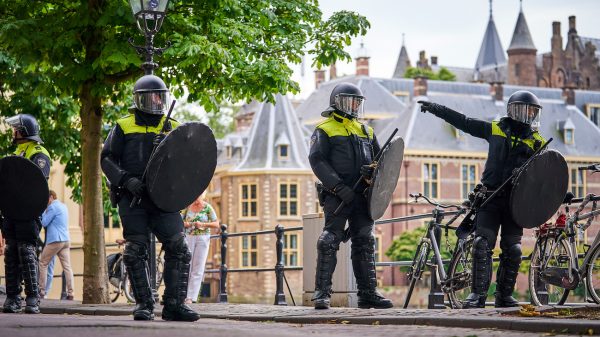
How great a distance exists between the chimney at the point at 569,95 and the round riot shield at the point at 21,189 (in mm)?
74885

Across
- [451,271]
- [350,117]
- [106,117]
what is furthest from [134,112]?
[106,117]

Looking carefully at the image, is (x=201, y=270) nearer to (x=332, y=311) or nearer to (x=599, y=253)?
(x=332, y=311)

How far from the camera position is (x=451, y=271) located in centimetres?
1164

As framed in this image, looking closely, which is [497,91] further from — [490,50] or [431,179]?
[490,50]

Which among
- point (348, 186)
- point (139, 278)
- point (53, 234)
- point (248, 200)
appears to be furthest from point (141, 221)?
point (248, 200)

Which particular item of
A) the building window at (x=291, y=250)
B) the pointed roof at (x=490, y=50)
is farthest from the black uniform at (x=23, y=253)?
the pointed roof at (x=490, y=50)

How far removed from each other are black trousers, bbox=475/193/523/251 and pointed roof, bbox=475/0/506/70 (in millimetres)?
108693

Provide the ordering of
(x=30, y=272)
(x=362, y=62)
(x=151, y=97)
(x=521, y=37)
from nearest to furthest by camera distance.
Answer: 1. (x=151, y=97)
2. (x=30, y=272)
3. (x=362, y=62)
4. (x=521, y=37)

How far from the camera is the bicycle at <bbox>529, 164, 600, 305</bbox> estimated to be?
33.3 ft

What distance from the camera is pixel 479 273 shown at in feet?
35.0

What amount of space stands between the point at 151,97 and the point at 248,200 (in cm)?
6727

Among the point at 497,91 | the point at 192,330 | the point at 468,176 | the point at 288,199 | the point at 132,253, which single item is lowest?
the point at 192,330

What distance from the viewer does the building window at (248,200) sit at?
7662cm

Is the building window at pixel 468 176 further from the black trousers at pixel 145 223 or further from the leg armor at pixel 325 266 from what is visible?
the black trousers at pixel 145 223
